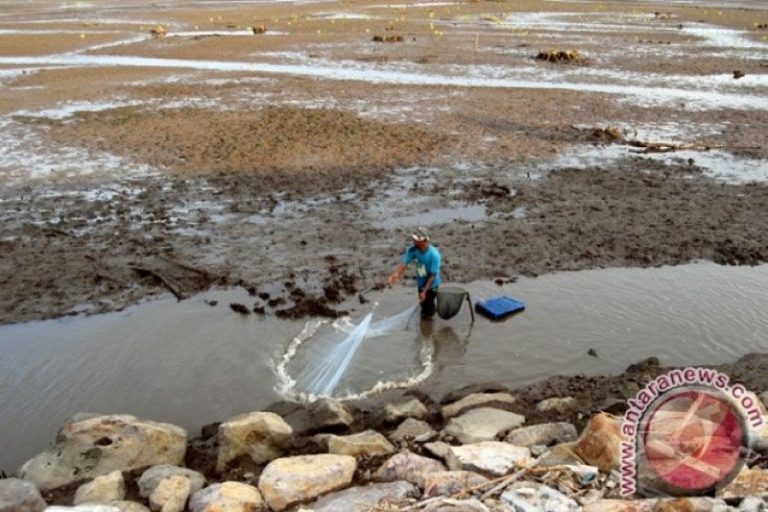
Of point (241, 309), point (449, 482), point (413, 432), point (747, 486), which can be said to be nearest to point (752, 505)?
point (747, 486)

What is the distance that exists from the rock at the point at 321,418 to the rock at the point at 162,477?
1.31 metres

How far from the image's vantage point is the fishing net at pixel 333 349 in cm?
854

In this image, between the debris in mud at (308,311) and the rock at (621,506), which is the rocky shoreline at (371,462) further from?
the debris in mud at (308,311)

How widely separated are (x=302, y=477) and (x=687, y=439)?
10.9 ft

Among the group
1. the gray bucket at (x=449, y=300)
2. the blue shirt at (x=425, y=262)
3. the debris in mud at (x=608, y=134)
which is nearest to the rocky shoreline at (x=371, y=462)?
the gray bucket at (x=449, y=300)

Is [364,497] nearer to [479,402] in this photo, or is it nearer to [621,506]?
[621,506]

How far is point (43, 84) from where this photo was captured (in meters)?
26.2

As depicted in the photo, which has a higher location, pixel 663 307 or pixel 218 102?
pixel 218 102

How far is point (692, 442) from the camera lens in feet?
18.9

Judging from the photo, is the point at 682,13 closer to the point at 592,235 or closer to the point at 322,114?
the point at 322,114

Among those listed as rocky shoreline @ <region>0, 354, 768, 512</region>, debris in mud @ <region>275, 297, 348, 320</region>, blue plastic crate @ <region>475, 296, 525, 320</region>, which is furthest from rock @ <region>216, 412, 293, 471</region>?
blue plastic crate @ <region>475, 296, 525, 320</region>

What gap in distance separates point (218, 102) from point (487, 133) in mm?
9361

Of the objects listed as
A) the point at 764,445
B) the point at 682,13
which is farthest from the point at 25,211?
the point at 682,13

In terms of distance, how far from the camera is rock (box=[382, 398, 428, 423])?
7586 millimetres
